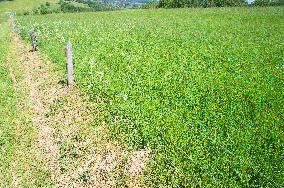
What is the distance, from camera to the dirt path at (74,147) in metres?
8.16

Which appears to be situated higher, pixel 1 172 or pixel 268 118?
pixel 268 118

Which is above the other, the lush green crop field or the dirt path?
the lush green crop field

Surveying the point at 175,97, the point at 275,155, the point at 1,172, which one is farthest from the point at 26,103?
the point at 275,155

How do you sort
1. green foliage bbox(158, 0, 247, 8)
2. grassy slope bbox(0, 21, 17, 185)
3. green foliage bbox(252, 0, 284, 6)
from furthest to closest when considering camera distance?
green foliage bbox(158, 0, 247, 8) < green foliage bbox(252, 0, 284, 6) < grassy slope bbox(0, 21, 17, 185)

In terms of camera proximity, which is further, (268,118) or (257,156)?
(268,118)

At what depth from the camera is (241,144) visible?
805 cm

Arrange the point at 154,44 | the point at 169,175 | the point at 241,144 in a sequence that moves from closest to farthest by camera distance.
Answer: the point at 169,175, the point at 241,144, the point at 154,44

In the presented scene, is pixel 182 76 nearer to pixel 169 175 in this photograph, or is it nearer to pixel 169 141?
pixel 169 141

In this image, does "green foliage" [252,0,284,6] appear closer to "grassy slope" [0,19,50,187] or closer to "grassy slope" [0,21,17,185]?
"grassy slope" [0,21,17,185]

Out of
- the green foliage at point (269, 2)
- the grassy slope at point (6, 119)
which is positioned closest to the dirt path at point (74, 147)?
the grassy slope at point (6, 119)

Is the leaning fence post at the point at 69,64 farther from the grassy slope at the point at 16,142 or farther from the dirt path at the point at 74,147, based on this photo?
the grassy slope at the point at 16,142

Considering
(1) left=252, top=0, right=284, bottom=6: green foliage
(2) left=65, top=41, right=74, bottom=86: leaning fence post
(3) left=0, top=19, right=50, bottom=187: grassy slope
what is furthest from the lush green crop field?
(1) left=252, top=0, right=284, bottom=6: green foliage

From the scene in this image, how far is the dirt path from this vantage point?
816 cm

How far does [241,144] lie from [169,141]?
188 centimetres
